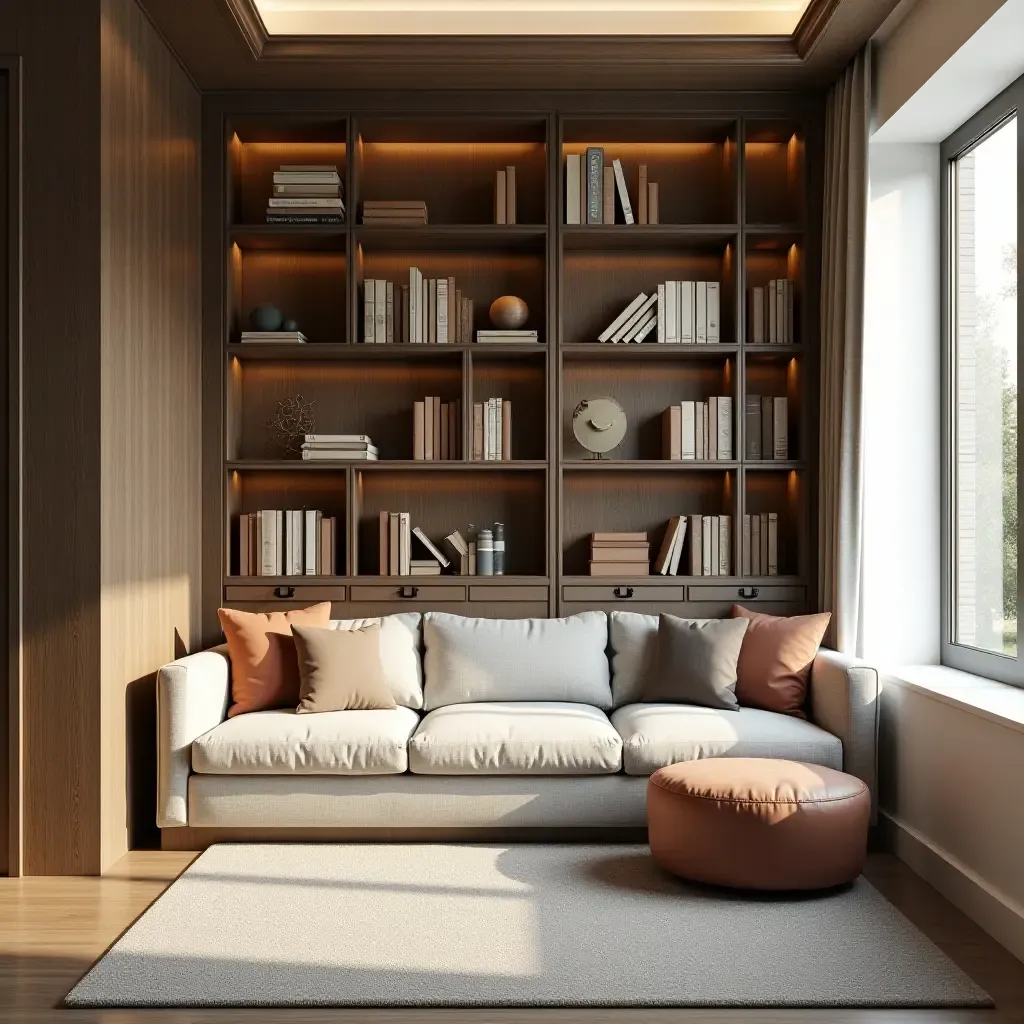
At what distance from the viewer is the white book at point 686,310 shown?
16.0 feet

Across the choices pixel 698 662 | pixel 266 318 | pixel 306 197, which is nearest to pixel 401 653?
pixel 698 662

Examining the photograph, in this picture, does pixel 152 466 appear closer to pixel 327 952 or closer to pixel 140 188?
pixel 140 188

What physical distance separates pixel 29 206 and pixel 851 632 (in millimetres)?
3328

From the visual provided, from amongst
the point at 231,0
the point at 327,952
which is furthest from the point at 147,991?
the point at 231,0

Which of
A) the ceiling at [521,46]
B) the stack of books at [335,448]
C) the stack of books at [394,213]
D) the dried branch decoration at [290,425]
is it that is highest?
the ceiling at [521,46]

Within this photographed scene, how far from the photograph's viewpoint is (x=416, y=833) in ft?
13.1

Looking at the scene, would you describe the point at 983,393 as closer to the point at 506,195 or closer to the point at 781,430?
the point at 781,430

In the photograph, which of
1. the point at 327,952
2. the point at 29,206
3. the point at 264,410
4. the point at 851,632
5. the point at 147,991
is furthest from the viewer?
the point at 264,410

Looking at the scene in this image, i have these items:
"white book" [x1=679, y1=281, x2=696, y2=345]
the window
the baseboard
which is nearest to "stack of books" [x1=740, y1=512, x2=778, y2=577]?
the window

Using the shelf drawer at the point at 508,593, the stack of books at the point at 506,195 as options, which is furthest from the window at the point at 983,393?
the stack of books at the point at 506,195

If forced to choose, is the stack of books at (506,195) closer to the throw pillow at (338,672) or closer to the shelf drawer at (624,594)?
the shelf drawer at (624,594)

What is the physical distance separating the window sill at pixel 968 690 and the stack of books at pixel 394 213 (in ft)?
8.66

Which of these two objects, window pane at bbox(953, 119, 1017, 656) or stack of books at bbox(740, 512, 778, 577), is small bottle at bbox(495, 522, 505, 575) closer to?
stack of books at bbox(740, 512, 778, 577)

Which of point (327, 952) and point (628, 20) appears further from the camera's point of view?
point (628, 20)
